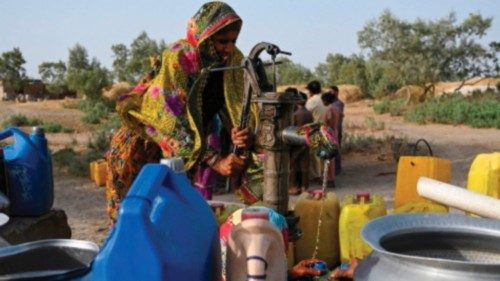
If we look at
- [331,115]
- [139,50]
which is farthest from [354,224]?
[139,50]

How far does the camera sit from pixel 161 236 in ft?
3.52

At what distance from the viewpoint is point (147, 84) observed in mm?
2604

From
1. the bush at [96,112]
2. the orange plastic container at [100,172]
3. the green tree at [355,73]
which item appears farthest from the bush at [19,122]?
the green tree at [355,73]

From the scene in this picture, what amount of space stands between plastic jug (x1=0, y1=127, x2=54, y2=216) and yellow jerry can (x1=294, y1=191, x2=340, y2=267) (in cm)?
124

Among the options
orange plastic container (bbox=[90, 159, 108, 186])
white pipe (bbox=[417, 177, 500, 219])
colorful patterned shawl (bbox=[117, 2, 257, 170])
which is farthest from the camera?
orange plastic container (bbox=[90, 159, 108, 186])

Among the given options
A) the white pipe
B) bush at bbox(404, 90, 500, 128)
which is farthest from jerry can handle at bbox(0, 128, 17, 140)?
bush at bbox(404, 90, 500, 128)

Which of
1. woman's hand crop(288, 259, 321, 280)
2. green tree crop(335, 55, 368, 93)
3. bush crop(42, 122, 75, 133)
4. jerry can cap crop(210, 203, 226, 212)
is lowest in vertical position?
bush crop(42, 122, 75, 133)

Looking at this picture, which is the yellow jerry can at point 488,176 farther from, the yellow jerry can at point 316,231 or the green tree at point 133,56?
the green tree at point 133,56

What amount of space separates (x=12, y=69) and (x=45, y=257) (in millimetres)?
31351

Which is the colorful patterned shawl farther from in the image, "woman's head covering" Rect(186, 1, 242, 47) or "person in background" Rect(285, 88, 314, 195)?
"person in background" Rect(285, 88, 314, 195)

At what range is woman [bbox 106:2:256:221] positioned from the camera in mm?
2252

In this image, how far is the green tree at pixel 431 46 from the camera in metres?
28.5

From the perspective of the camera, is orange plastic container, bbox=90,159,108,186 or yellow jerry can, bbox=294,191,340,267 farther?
orange plastic container, bbox=90,159,108,186

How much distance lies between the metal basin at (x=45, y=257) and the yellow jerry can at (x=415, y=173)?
2103 mm
